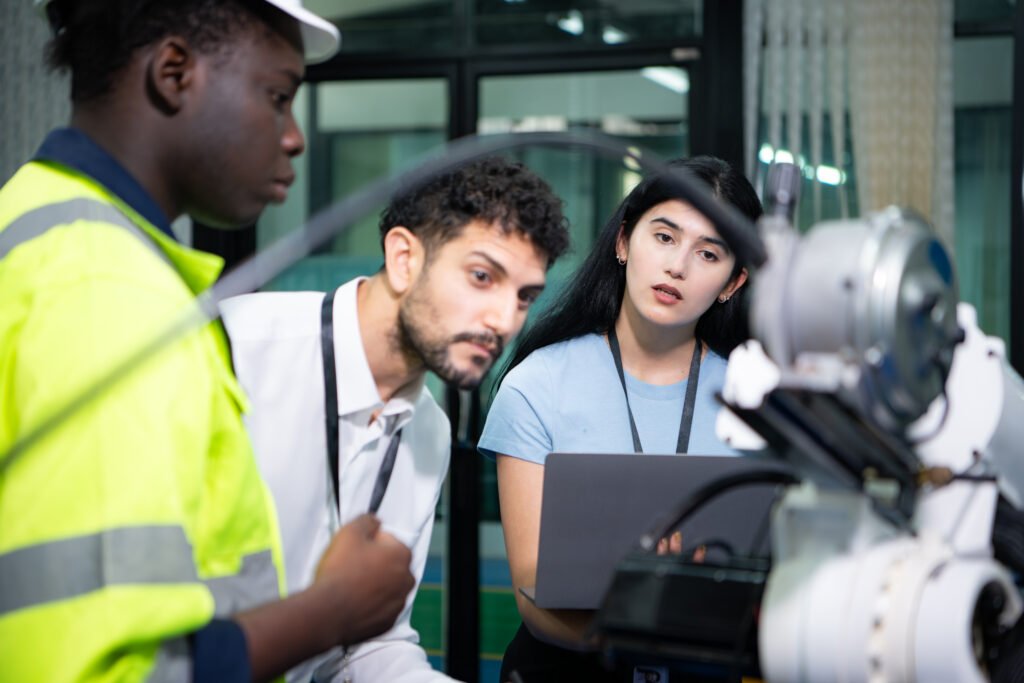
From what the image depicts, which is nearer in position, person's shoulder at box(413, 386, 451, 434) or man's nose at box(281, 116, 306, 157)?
man's nose at box(281, 116, 306, 157)

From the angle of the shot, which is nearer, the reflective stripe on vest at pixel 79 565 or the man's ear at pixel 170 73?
the reflective stripe on vest at pixel 79 565

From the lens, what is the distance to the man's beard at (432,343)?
129cm

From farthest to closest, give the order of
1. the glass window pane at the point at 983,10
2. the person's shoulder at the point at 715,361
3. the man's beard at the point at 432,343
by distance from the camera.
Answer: the glass window pane at the point at 983,10, the person's shoulder at the point at 715,361, the man's beard at the point at 432,343

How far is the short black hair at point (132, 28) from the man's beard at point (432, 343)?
43cm

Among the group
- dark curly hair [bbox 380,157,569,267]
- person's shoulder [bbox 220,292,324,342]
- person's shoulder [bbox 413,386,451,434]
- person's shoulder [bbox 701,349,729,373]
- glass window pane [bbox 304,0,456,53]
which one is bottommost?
person's shoulder [bbox 413,386,451,434]

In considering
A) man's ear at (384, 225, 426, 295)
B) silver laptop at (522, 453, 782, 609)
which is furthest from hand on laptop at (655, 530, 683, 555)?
man's ear at (384, 225, 426, 295)

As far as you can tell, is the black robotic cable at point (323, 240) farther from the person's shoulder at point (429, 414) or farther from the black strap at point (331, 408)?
the person's shoulder at point (429, 414)

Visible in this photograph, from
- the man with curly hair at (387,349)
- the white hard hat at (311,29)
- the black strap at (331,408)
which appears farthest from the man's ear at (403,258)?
the white hard hat at (311,29)

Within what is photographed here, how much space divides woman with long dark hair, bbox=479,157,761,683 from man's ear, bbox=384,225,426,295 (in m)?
0.51

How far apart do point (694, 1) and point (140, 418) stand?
Result: 10.3ft

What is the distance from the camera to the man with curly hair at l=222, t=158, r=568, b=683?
1.35 m

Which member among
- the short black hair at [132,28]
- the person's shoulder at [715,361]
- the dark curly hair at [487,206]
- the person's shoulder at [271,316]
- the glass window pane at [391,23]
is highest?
the glass window pane at [391,23]

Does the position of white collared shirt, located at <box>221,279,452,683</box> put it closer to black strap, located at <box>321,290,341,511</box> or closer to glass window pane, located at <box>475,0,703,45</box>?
black strap, located at <box>321,290,341,511</box>

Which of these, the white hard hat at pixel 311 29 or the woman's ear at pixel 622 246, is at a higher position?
the white hard hat at pixel 311 29
